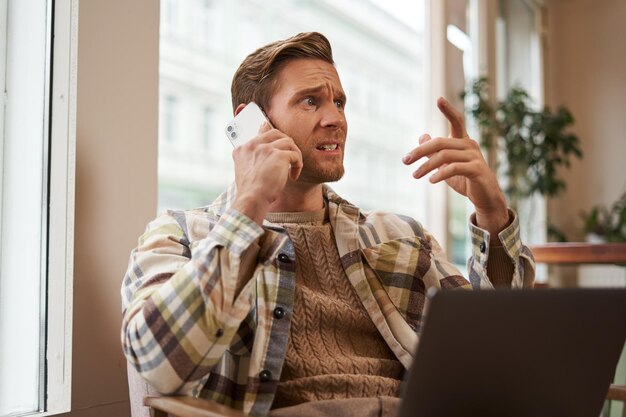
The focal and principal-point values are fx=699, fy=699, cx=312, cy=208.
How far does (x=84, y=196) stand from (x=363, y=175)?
4750 millimetres

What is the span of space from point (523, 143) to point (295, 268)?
136 inches

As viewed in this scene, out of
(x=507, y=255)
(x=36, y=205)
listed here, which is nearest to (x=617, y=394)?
(x=507, y=255)

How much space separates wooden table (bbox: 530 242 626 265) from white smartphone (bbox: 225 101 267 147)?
1.36 metres

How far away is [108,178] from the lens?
172 centimetres

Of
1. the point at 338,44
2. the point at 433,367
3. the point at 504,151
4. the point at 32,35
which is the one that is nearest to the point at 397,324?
the point at 433,367

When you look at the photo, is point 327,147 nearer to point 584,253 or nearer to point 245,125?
point 245,125

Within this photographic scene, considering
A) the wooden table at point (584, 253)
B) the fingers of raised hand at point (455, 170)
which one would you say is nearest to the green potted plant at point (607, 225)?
the wooden table at point (584, 253)

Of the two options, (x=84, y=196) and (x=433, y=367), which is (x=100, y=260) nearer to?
(x=84, y=196)

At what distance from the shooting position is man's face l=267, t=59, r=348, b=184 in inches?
64.2

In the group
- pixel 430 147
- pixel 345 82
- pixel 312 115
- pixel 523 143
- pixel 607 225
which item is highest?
pixel 345 82

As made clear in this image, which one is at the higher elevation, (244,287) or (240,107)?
(240,107)

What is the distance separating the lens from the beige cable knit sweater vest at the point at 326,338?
1.38 m

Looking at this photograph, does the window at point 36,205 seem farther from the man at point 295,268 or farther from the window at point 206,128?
the window at point 206,128

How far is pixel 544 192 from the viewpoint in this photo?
4.61 m
